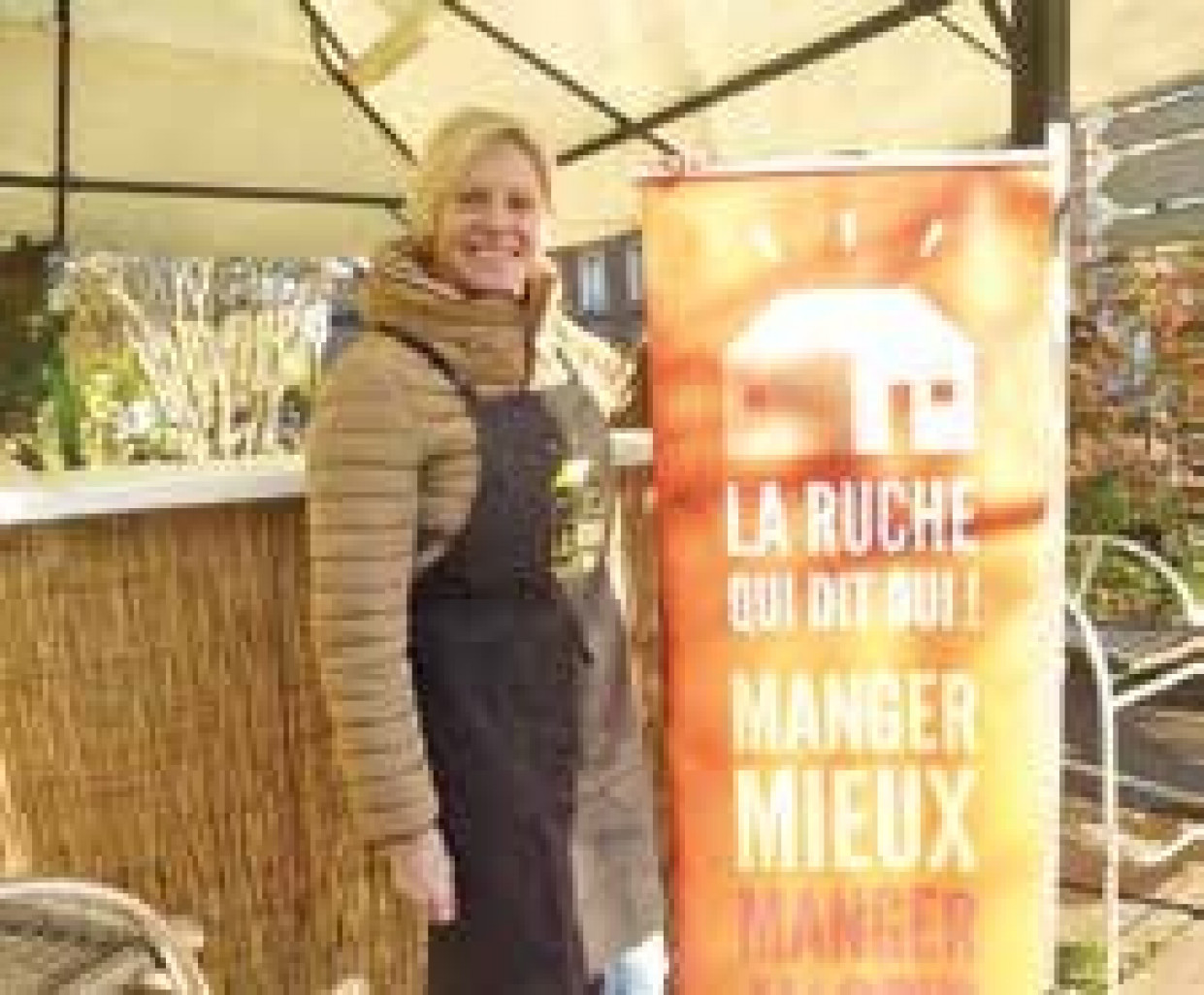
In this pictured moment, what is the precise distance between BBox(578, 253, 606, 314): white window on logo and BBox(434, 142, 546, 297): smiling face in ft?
17.1

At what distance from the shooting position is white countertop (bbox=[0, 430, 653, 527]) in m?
1.96

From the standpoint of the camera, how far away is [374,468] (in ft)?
5.78

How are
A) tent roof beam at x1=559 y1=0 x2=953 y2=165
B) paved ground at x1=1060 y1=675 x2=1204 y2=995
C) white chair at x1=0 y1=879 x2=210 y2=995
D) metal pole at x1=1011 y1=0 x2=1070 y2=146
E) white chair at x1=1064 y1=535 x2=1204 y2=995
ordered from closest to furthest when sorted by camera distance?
white chair at x1=0 y1=879 x2=210 y2=995
metal pole at x1=1011 y1=0 x2=1070 y2=146
white chair at x1=1064 y1=535 x2=1204 y2=995
paved ground at x1=1060 y1=675 x2=1204 y2=995
tent roof beam at x1=559 y1=0 x2=953 y2=165

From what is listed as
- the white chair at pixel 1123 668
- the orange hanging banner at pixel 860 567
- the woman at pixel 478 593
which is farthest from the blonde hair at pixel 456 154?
the white chair at pixel 1123 668

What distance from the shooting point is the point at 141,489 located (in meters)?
2.05

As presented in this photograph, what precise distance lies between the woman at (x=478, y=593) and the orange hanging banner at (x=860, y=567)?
0.92 ft

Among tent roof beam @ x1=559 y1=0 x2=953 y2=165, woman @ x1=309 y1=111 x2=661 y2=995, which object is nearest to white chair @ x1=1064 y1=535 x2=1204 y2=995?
woman @ x1=309 y1=111 x2=661 y2=995

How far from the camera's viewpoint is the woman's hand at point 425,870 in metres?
1.85

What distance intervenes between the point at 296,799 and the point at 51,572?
48 centimetres

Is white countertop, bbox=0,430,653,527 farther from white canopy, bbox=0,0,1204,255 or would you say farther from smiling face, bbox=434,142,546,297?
white canopy, bbox=0,0,1204,255

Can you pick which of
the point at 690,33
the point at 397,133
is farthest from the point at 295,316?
the point at 690,33

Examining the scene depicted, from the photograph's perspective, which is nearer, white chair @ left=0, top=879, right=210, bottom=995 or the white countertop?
white chair @ left=0, top=879, right=210, bottom=995

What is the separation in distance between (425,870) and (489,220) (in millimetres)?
728

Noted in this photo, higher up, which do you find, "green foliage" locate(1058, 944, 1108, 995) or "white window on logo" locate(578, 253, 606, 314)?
"white window on logo" locate(578, 253, 606, 314)
